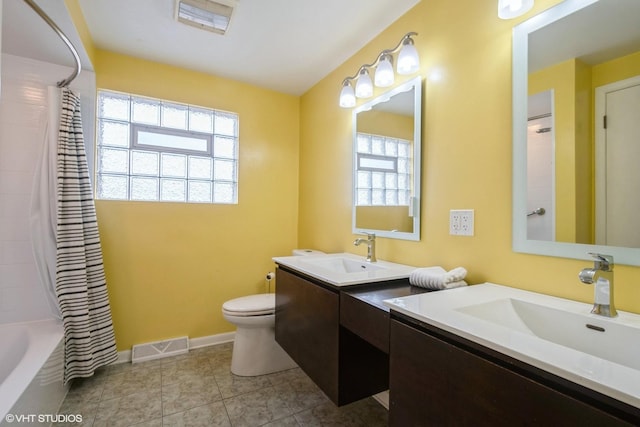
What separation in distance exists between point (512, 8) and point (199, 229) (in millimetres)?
2396

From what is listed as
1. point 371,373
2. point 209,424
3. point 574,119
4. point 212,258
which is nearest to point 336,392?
point 371,373

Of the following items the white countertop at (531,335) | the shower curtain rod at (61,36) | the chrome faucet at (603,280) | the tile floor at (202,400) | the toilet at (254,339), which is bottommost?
the tile floor at (202,400)

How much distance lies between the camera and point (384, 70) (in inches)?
66.6


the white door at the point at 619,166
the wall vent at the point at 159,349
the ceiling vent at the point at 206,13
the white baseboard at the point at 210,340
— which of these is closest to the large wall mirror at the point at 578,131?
the white door at the point at 619,166

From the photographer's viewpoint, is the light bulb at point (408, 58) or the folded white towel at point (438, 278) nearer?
the folded white towel at point (438, 278)

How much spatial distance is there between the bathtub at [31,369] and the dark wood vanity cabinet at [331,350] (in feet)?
3.85

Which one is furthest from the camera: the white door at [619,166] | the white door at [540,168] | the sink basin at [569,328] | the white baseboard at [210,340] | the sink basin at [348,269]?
the white baseboard at [210,340]

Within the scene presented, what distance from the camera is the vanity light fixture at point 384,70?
1.54 metres

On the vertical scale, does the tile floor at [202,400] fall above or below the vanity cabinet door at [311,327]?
below

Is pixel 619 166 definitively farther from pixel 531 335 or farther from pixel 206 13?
pixel 206 13

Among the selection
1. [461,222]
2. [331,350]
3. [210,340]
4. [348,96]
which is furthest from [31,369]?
[348,96]

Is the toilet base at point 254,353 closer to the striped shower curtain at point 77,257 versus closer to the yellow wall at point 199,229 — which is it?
the yellow wall at point 199,229

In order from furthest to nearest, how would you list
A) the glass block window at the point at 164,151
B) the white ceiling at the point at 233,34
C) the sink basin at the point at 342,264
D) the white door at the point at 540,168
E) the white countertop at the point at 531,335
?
1. the glass block window at the point at 164,151
2. the sink basin at the point at 342,264
3. the white ceiling at the point at 233,34
4. the white door at the point at 540,168
5. the white countertop at the point at 531,335
